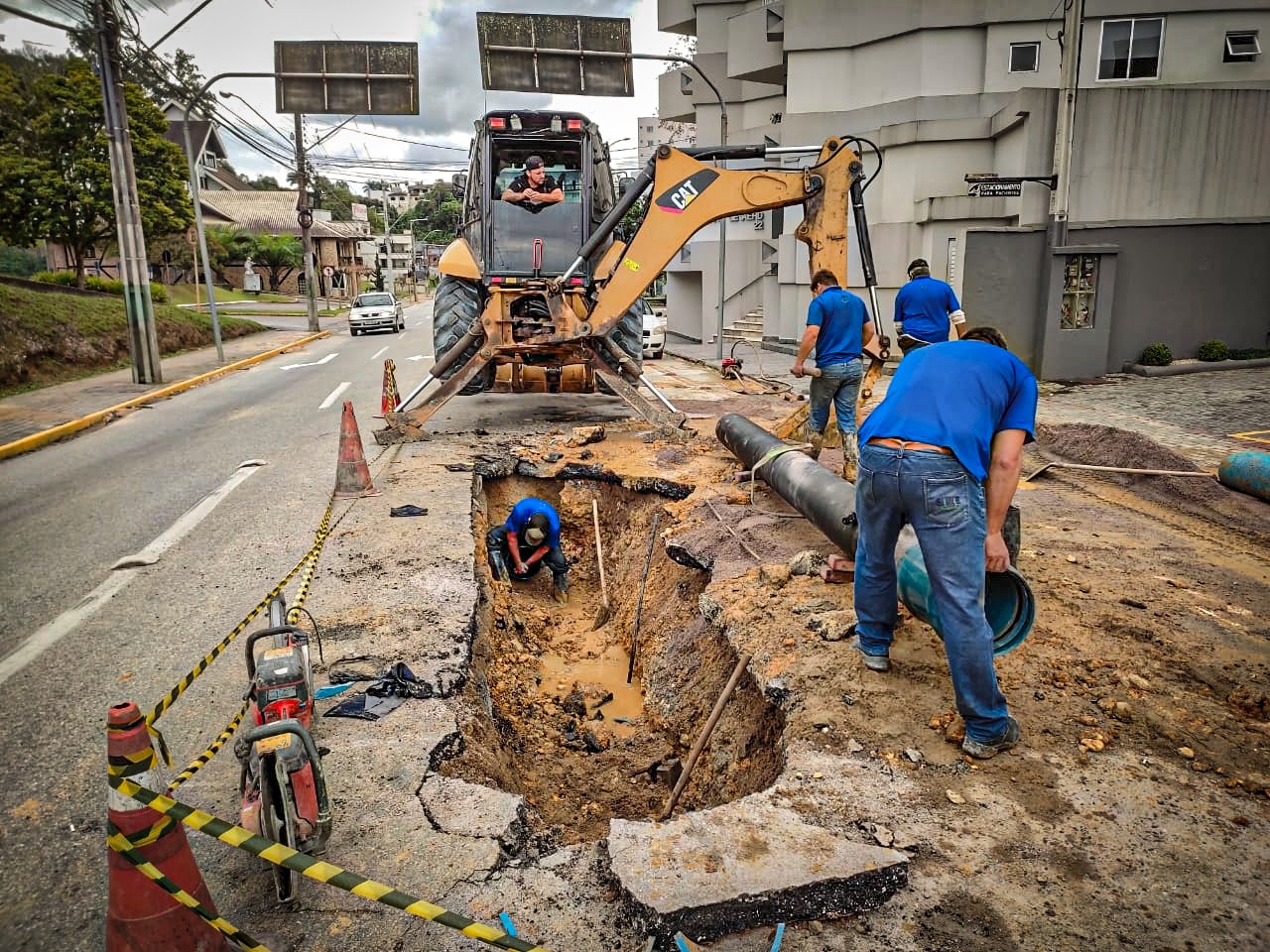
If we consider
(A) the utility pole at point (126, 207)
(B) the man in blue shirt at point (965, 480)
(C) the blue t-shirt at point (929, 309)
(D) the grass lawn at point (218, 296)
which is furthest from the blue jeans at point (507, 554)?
(D) the grass lawn at point (218, 296)

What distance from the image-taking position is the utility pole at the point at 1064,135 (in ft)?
42.2

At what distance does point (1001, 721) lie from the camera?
134 inches

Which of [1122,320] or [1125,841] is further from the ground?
[1122,320]

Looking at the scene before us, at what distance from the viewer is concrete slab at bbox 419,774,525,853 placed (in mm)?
3070

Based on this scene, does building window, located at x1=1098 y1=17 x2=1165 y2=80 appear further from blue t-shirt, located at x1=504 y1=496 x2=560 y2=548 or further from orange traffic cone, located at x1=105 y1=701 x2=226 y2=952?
orange traffic cone, located at x1=105 y1=701 x2=226 y2=952

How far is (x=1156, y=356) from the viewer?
14336 millimetres

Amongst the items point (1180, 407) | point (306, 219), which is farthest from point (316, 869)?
point (306, 219)

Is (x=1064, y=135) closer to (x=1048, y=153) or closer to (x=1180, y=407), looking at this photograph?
(x=1048, y=153)

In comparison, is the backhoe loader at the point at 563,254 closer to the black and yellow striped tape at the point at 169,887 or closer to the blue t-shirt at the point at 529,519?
the blue t-shirt at the point at 529,519

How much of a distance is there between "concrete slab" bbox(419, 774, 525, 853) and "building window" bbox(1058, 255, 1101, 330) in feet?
45.6

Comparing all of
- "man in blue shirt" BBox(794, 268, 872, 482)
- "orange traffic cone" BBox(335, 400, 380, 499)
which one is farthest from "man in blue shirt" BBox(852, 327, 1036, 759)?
"orange traffic cone" BBox(335, 400, 380, 499)

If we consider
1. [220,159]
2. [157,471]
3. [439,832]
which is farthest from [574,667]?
[220,159]

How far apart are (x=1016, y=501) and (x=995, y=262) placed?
8.12 m

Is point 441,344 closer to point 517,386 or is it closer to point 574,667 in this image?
point 517,386
